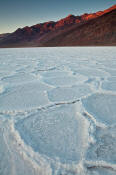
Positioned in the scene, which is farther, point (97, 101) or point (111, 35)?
point (111, 35)

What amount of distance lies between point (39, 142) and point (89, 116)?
0.42 m

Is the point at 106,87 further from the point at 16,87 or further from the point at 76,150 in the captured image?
the point at 16,87

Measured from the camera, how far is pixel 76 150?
2.16 ft

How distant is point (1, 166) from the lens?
59cm

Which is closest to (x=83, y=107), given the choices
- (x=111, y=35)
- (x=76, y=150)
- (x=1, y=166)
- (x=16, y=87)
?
(x=76, y=150)

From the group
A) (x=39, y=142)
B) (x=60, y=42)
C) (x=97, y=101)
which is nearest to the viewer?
(x=39, y=142)

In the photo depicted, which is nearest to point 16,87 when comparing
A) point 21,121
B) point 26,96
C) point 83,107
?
point 26,96

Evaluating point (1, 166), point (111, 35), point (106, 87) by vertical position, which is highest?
point (111, 35)

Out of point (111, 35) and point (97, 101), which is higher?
point (111, 35)

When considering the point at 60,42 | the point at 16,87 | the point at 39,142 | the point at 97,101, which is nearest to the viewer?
the point at 39,142

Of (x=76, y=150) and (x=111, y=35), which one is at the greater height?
(x=111, y=35)

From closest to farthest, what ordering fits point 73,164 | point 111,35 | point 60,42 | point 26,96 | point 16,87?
point 73,164 → point 26,96 → point 16,87 → point 111,35 → point 60,42

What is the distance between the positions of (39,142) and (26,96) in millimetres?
765

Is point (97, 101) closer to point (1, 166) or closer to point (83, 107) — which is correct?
point (83, 107)
